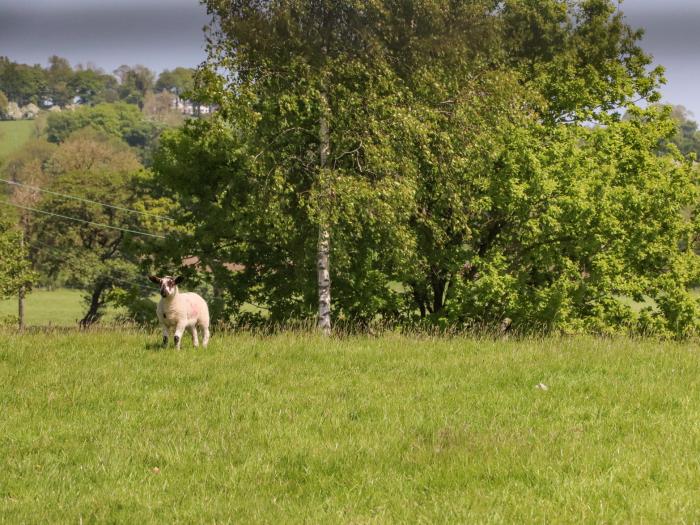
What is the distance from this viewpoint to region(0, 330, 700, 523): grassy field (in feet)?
22.3

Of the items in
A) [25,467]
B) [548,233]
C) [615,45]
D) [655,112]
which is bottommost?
[25,467]

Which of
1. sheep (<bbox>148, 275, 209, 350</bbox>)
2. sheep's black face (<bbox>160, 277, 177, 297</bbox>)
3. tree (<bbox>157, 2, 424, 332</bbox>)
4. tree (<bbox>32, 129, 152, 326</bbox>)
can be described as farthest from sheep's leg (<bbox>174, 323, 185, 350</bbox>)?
tree (<bbox>32, 129, 152, 326</bbox>)

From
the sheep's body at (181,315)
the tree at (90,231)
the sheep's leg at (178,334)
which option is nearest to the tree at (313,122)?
the sheep's body at (181,315)

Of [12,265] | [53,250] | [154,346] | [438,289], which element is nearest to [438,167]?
[438,289]

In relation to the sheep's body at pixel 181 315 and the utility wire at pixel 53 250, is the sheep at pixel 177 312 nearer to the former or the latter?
the sheep's body at pixel 181 315

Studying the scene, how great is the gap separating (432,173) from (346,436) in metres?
15.3

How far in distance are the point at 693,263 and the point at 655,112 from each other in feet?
22.8

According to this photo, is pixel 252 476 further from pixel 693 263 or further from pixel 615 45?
pixel 615 45

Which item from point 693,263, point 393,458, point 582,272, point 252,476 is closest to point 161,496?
point 252,476

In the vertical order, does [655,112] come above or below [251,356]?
above

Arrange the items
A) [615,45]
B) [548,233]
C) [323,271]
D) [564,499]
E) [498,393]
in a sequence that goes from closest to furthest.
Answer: [564,499]
[498,393]
[323,271]
[548,233]
[615,45]

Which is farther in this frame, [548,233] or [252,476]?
[548,233]

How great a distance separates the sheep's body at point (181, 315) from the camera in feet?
48.9

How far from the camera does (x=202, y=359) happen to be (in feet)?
44.5
